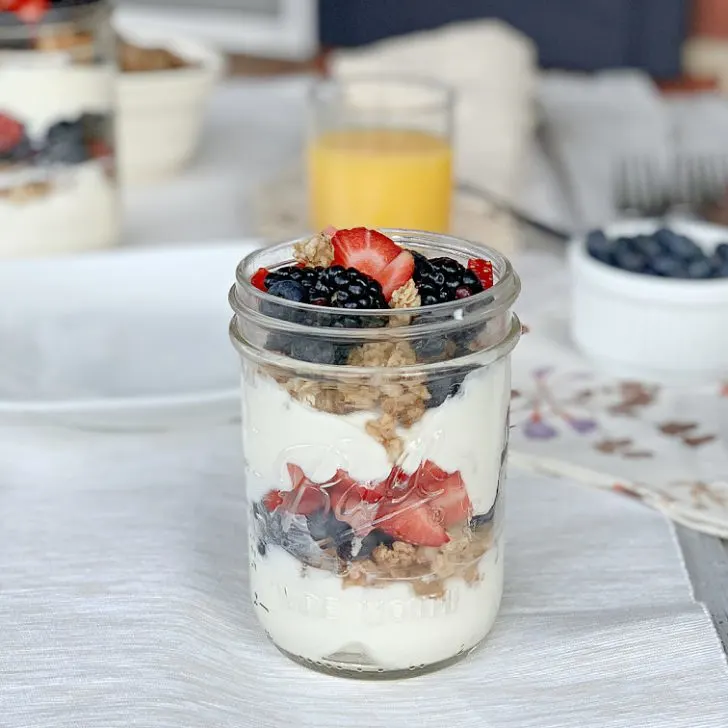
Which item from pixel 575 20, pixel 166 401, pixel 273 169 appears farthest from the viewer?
pixel 575 20

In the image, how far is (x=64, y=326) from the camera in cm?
100

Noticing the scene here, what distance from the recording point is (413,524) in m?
0.58

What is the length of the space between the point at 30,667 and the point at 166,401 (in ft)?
0.80

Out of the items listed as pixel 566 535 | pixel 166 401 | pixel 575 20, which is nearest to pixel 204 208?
pixel 166 401

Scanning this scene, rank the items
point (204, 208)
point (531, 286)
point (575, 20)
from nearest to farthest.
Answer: point (531, 286) → point (204, 208) → point (575, 20)

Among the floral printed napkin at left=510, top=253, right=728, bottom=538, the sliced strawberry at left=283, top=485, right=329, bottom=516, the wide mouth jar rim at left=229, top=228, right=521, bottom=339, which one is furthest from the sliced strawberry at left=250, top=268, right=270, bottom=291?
the floral printed napkin at left=510, top=253, right=728, bottom=538

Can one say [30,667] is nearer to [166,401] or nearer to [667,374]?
[166,401]

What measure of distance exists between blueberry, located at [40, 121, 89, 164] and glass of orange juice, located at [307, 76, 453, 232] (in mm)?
253

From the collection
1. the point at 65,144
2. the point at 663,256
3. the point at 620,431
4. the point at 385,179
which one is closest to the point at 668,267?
the point at 663,256

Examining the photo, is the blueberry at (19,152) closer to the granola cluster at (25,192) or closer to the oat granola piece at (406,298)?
the granola cluster at (25,192)

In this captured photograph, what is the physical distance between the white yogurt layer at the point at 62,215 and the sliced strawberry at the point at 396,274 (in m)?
0.62

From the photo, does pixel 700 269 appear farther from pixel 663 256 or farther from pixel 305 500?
pixel 305 500

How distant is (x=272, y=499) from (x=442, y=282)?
0.14 m

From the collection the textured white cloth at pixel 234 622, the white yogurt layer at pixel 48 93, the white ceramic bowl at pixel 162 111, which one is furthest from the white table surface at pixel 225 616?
the white ceramic bowl at pixel 162 111
